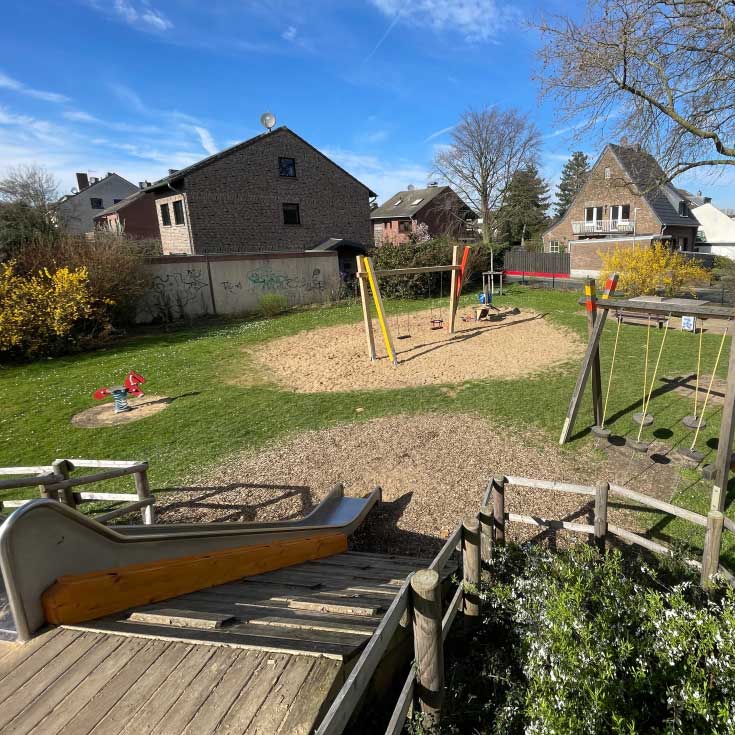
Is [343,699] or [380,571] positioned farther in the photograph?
[380,571]

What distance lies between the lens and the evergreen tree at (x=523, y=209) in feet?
151

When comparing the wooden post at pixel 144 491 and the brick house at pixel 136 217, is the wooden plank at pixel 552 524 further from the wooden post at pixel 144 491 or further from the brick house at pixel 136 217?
the brick house at pixel 136 217

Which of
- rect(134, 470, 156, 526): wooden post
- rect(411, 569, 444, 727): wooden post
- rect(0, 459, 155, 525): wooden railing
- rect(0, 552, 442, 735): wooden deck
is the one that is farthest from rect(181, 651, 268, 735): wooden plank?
rect(134, 470, 156, 526): wooden post

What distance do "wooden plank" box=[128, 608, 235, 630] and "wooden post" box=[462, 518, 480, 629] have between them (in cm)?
173

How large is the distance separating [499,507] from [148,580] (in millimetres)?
3183

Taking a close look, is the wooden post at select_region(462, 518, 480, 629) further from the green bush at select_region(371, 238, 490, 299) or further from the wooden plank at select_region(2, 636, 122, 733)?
the green bush at select_region(371, 238, 490, 299)

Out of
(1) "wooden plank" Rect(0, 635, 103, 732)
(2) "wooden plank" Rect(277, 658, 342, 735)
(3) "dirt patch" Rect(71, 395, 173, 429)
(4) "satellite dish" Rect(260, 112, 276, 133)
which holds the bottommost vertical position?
(3) "dirt patch" Rect(71, 395, 173, 429)

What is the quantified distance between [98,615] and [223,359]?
38.4ft

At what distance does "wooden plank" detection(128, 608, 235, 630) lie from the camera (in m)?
2.39

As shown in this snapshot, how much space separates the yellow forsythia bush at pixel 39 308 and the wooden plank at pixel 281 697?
52.7 feet

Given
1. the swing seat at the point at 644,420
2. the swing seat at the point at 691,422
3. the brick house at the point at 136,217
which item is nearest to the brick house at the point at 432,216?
the brick house at the point at 136,217

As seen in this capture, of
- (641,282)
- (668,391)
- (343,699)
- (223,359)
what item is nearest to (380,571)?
(343,699)

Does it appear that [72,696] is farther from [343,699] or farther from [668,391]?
[668,391]

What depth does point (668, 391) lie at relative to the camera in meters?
8.88
